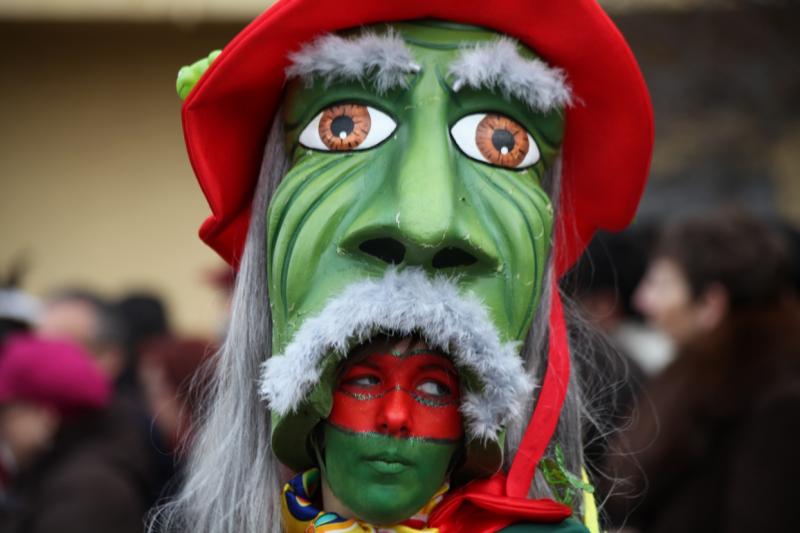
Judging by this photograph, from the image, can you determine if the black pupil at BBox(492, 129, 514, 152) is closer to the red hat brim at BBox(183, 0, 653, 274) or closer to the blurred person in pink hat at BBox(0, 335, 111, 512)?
the red hat brim at BBox(183, 0, 653, 274)

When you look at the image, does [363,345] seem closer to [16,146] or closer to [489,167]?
[489,167]

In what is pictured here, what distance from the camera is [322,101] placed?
2.20 meters

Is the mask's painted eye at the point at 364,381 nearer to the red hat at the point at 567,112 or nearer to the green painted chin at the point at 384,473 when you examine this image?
the green painted chin at the point at 384,473

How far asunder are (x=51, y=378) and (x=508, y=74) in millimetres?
2582

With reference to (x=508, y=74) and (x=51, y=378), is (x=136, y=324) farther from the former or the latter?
(x=508, y=74)

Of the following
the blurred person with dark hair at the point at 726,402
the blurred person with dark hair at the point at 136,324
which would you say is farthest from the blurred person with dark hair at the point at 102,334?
the blurred person with dark hair at the point at 726,402

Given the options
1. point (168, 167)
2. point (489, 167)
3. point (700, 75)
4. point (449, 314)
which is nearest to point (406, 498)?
point (449, 314)

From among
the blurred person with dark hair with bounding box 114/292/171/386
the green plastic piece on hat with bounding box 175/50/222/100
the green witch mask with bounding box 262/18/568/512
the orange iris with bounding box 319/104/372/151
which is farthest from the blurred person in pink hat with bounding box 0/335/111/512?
the orange iris with bounding box 319/104/372/151

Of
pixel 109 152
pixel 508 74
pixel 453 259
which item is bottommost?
pixel 453 259

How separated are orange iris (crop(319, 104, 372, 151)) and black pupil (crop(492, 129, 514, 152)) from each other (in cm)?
22

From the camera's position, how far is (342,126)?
2176 mm

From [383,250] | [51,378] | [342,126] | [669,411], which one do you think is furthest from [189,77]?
[51,378]

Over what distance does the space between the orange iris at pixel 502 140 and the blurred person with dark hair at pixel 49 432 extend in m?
2.23

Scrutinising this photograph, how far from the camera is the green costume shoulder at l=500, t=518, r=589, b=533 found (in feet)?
7.01
